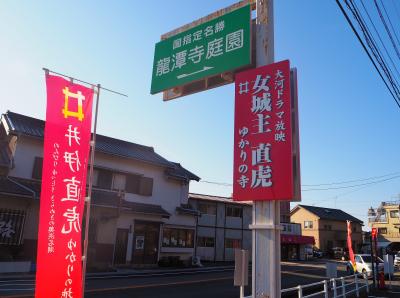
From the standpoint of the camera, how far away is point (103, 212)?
24.1 m

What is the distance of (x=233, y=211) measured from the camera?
3969cm

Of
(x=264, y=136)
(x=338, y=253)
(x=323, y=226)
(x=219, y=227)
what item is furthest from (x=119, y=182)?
(x=323, y=226)

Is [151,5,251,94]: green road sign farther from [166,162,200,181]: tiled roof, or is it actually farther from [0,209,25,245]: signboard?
[166,162,200,181]: tiled roof

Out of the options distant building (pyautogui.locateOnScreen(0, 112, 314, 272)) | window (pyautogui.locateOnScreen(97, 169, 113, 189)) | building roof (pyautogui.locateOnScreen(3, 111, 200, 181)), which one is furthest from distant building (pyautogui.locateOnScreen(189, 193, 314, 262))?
window (pyautogui.locateOnScreen(97, 169, 113, 189))

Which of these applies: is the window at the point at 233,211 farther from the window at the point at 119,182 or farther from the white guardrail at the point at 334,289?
the white guardrail at the point at 334,289

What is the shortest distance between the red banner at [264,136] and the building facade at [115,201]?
1730 centimetres

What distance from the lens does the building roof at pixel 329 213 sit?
61644mm

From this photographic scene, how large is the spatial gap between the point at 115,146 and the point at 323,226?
43.8m

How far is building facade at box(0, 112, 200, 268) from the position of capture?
20.9 m

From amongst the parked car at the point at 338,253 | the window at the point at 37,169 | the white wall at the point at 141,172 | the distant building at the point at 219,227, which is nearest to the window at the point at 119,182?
the white wall at the point at 141,172

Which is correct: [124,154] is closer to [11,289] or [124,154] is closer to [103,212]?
[103,212]

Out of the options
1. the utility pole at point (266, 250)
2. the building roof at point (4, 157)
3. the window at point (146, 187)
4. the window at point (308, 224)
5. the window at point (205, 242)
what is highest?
the building roof at point (4, 157)

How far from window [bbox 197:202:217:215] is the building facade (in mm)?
5225

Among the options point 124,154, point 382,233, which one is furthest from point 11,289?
point 382,233
